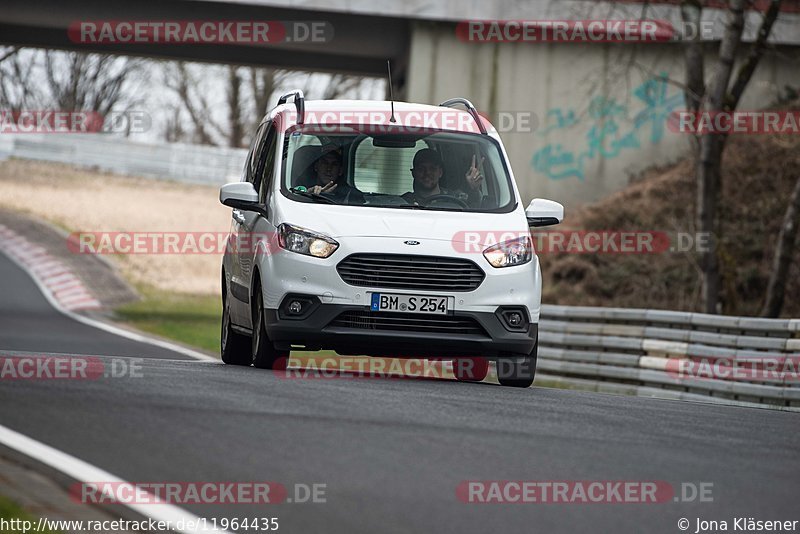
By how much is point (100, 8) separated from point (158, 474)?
2586cm

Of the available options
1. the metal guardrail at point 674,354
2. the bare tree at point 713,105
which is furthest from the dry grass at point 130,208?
the metal guardrail at point 674,354

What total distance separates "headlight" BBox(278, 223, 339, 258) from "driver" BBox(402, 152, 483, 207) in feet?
3.20

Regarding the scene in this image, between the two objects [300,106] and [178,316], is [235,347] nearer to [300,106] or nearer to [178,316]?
[300,106]

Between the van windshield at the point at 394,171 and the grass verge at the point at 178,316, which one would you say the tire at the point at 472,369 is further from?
the grass verge at the point at 178,316

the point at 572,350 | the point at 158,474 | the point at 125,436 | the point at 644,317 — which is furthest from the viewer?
the point at 572,350

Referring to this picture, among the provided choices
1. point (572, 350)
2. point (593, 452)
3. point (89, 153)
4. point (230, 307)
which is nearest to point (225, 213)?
point (89, 153)

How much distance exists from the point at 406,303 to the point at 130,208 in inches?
1477

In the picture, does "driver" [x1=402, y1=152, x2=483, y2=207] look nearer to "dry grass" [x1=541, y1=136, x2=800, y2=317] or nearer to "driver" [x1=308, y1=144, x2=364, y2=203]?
"driver" [x1=308, y1=144, x2=364, y2=203]

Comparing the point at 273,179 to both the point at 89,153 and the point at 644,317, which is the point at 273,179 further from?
the point at 89,153

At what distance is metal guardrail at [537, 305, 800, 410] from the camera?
14.3 m

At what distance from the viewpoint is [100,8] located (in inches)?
1216

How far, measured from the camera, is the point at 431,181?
1207 cm

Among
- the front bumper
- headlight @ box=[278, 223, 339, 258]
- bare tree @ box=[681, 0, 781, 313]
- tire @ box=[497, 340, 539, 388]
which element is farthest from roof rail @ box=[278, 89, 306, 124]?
bare tree @ box=[681, 0, 781, 313]

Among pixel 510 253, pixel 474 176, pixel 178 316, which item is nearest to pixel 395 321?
pixel 510 253
